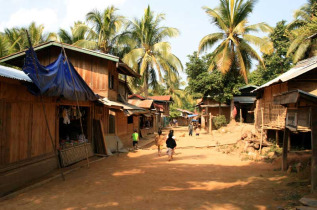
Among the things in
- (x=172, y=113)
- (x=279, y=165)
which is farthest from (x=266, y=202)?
(x=172, y=113)

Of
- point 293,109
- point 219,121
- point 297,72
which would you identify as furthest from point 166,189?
point 219,121

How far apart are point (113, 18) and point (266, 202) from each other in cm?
2190

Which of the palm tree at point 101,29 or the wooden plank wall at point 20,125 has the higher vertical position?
the palm tree at point 101,29

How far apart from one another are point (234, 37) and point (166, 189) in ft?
65.5

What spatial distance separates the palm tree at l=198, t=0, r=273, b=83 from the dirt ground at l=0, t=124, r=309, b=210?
566 inches

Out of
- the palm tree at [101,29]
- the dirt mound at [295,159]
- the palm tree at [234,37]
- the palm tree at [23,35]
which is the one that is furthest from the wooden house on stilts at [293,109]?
the palm tree at [23,35]

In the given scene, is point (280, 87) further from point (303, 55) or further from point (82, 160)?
point (303, 55)

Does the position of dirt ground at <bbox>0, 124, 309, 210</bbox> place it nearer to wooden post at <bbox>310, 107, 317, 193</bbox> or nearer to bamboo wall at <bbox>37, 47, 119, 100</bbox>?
wooden post at <bbox>310, 107, 317, 193</bbox>

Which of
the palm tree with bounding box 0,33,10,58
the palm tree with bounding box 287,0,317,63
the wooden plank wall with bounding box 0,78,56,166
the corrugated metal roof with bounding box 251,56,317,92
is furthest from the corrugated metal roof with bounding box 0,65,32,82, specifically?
the palm tree with bounding box 287,0,317,63

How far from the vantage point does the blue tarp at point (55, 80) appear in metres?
6.36

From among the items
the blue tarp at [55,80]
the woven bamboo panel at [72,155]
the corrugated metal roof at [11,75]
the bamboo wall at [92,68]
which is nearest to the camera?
the corrugated metal roof at [11,75]

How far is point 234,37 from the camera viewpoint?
22.8m

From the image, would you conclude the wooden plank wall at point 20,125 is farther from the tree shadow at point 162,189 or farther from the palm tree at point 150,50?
the palm tree at point 150,50

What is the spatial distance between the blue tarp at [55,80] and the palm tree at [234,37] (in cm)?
1626
